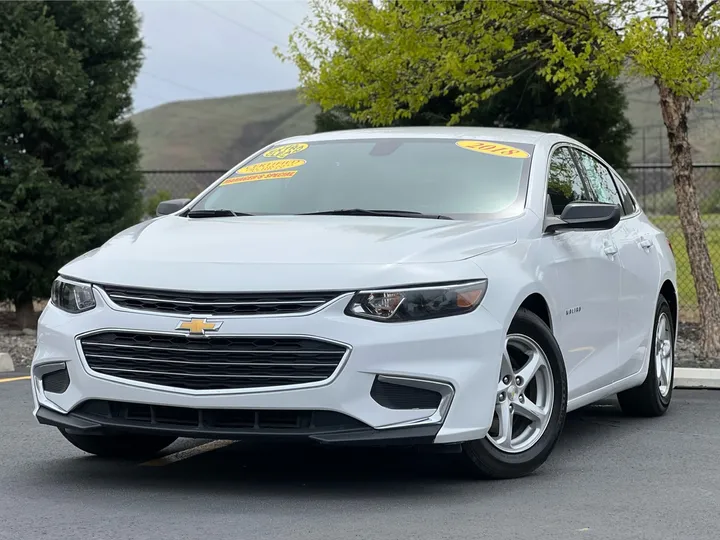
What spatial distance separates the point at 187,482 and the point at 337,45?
785 cm

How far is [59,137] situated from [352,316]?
9662mm

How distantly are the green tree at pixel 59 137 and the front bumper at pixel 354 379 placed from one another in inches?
331

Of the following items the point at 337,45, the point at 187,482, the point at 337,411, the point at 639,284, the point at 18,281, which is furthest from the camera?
the point at 18,281

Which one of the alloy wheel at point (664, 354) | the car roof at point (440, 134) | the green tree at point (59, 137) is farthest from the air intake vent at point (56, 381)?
the green tree at point (59, 137)

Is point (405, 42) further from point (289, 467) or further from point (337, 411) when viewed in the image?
point (337, 411)

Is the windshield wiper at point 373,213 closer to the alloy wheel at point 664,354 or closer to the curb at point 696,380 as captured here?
the alloy wheel at point 664,354

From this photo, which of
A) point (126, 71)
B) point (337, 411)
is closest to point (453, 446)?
point (337, 411)

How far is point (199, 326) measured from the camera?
5340mm

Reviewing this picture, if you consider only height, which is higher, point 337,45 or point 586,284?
point 337,45

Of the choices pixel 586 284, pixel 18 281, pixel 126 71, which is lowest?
pixel 18 281

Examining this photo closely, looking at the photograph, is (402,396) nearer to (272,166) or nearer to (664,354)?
(272,166)

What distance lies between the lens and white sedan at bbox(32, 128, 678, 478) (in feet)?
17.4

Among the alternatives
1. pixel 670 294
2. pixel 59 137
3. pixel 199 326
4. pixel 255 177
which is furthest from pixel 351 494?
pixel 59 137

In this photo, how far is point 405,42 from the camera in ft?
37.3
